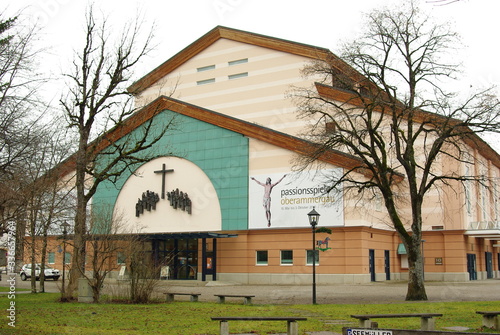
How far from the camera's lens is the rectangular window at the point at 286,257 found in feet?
121

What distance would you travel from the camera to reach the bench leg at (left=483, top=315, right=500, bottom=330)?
1265 centimetres

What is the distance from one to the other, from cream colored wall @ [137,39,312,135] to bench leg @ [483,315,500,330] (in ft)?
106

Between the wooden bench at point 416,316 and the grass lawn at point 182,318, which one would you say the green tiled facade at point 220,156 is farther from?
the wooden bench at point 416,316

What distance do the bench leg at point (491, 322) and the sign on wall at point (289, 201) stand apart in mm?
21710

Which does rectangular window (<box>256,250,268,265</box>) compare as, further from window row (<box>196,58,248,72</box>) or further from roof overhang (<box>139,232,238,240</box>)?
window row (<box>196,58,248,72</box>)

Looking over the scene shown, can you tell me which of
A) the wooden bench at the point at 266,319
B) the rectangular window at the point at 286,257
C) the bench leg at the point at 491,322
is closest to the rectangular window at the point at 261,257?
the rectangular window at the point at 286,257

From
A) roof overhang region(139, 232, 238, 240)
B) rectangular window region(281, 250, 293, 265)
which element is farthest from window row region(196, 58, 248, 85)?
rectangular window region(281, 250, 293, 265)

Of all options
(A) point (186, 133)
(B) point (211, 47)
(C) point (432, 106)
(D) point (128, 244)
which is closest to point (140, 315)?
(D) point (128, 244)

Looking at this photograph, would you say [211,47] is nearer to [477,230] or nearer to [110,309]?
[477,230]

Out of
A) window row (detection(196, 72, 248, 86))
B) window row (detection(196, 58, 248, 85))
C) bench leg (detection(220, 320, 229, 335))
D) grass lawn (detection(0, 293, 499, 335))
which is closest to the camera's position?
bench leg (detection(220, 320, 229, 335))

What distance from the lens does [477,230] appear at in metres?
41.9

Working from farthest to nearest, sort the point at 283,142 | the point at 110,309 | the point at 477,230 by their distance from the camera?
the point at 477,230 → the point at 283,142 → the point at 110,309

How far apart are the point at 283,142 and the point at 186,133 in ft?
29.3

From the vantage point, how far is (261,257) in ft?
125
